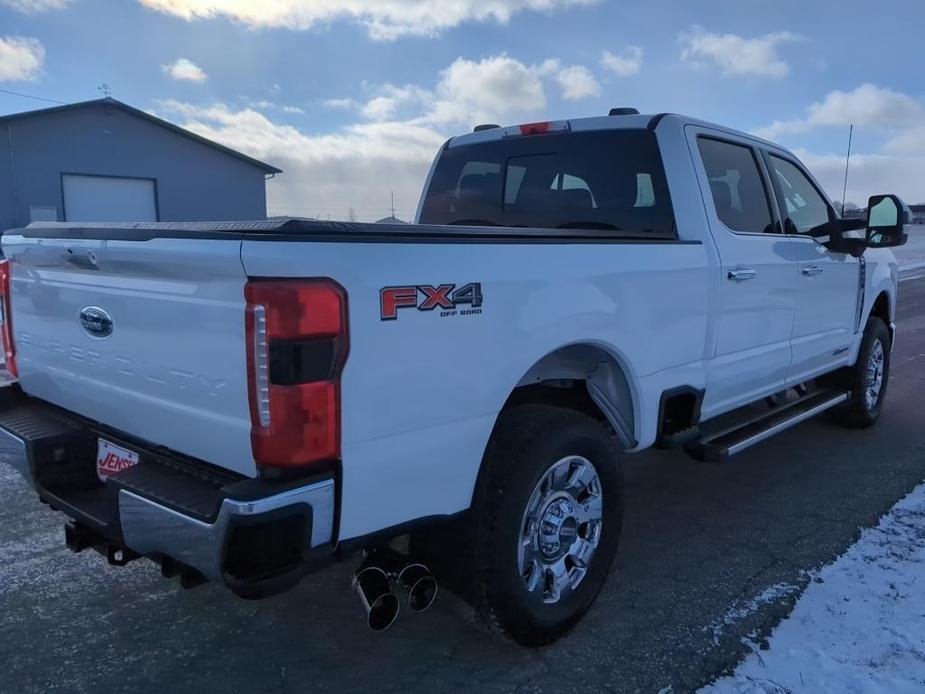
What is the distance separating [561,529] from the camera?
287 cm

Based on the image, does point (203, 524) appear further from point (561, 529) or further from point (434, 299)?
point (561, 529)

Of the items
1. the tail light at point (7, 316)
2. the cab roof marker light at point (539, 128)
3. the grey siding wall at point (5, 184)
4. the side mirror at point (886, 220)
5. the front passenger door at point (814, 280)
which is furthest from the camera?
the grey siding wall at point (5, 184)

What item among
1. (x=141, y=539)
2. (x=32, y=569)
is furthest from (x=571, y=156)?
Result: (x=32, y=569)

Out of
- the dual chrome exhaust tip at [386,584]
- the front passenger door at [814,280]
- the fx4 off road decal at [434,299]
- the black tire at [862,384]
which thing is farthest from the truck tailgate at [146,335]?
the black tire at [862,384]

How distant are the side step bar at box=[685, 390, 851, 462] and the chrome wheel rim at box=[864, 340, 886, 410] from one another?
545mm

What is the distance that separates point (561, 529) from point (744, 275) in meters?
1.77

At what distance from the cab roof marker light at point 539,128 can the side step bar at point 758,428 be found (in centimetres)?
185

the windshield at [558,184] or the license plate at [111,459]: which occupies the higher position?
the windshield at [558,184]

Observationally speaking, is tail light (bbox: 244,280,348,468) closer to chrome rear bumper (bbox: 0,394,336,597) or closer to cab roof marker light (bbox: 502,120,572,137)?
chrome rear bumper (bbox: 0,394,336,597)

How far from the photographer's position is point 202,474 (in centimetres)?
234

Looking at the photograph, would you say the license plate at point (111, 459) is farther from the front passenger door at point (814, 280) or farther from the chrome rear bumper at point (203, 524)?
the front passenger door at point (814, 280)

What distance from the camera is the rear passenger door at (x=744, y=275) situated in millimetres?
3766

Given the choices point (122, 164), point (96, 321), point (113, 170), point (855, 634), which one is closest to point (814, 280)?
point (855, 634)

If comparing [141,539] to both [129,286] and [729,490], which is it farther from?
[729,490]
